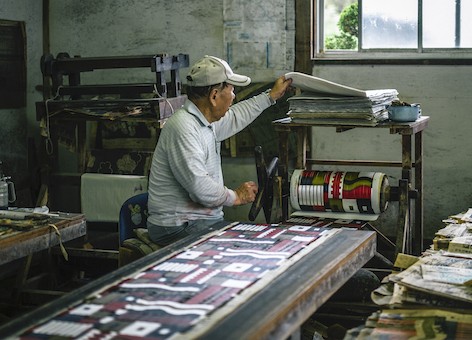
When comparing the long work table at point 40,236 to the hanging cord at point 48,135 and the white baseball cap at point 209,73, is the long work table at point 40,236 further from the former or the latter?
the hanging cord at point 48,135

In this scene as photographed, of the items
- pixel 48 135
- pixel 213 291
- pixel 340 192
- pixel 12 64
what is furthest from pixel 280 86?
pixel 12 64

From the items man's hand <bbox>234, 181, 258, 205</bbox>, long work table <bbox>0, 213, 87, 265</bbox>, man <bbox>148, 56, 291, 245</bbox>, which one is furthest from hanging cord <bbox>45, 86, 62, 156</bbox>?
man's hand <bbox>234, 181, 258, 205</bbox>

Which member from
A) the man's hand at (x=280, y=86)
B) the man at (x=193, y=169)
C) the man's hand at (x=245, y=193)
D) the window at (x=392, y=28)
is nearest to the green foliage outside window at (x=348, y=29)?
the window at (x=392, y=28)

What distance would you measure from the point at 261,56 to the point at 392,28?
3.51ft

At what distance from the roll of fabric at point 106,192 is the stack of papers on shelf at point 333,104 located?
151 centimetres

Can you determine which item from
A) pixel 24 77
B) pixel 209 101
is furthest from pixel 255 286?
pixel 24 77

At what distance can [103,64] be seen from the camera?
19.7 ft

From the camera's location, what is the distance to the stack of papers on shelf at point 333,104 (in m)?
4.91

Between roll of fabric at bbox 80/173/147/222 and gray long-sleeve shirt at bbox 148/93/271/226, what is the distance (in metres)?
1.47

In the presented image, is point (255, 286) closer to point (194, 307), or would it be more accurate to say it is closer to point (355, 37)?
point (194, 307)

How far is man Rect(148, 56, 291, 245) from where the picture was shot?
4.42 meters

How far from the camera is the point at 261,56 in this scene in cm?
670

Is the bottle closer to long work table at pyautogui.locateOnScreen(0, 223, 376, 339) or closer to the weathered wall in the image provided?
long work table at pyautogui.locateOnScreen(0, 223, 376, 339)

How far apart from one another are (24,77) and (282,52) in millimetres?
2274
